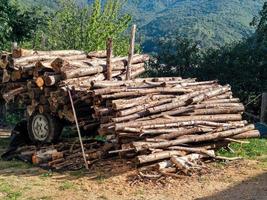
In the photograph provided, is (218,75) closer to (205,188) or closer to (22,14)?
(22,14)

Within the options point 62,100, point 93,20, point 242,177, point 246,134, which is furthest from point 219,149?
point 93,20

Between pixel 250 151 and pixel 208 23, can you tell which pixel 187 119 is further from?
pixel 208 23

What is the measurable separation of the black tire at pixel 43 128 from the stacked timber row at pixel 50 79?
26 centimetres

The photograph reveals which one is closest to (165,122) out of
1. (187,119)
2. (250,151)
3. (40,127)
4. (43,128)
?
(187,119)

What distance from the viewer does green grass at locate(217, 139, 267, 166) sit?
14.5 metres

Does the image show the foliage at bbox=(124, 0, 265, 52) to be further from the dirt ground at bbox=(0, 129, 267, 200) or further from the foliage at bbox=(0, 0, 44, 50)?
the dirt ground at bbox=(0, 129, 267, 200)

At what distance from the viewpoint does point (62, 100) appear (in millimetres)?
14547

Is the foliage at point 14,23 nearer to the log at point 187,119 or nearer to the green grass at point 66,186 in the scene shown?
the log at point 187,119

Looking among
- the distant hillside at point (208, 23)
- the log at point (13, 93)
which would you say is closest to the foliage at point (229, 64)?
the log at point (13, 93)

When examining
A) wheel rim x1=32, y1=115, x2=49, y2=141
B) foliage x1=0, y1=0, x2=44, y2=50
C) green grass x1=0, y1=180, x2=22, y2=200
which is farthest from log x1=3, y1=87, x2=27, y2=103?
foliage x1=0, y1=0, x2=44, y2=50

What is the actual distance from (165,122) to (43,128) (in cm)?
463

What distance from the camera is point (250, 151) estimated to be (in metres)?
15.1

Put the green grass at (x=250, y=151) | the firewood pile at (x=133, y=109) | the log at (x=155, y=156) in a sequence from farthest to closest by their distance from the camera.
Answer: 1. the green grass at (x=250, y=151)
2. the firewood pile at (x=133, y=109)
3. the log at (x=155, y=156)

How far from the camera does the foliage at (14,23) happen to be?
22016 millimetres
